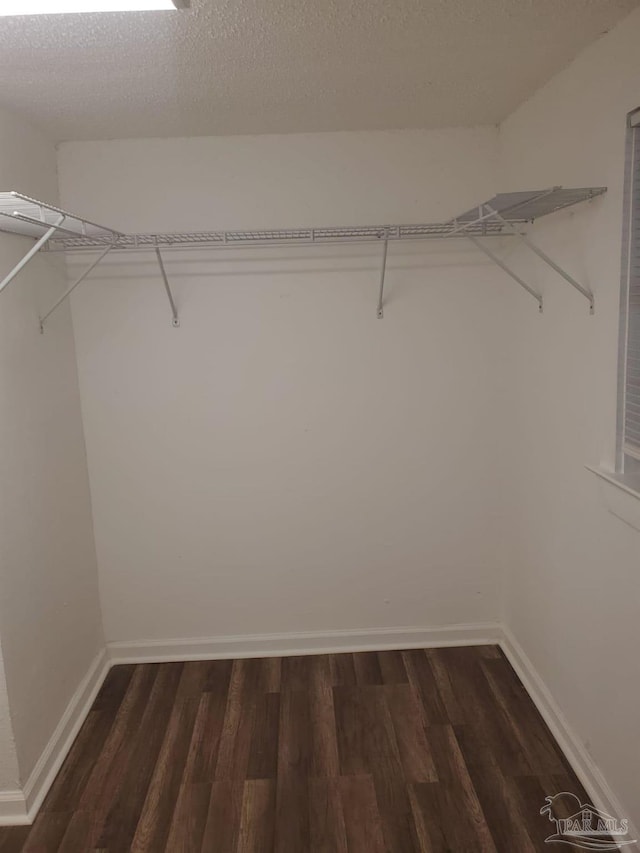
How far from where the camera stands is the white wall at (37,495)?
2.11 m

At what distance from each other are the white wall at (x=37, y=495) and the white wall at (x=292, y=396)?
0.56 ft

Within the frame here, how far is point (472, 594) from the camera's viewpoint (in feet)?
9.95

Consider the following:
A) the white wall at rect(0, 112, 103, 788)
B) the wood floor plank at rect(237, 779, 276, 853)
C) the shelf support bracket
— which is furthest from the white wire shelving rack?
the wood floor plank at rect(237, 779, 276, 853)

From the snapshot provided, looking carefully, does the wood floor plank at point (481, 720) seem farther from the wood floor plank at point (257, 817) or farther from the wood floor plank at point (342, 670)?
the wood floor plank at point (257, 817)

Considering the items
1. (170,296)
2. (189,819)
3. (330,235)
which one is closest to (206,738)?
(189,819)

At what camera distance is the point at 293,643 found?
9.94 feet

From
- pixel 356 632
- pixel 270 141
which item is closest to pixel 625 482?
pixel 356 632

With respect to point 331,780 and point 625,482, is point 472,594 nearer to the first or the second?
point 331,780

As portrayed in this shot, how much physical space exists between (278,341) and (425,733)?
67.6 inches

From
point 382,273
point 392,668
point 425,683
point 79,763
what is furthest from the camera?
point 392,668

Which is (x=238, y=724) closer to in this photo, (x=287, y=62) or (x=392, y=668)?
(x=392, y=668)

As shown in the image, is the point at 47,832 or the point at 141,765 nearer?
the point at 47,832

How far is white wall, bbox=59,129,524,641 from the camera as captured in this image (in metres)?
2.68
